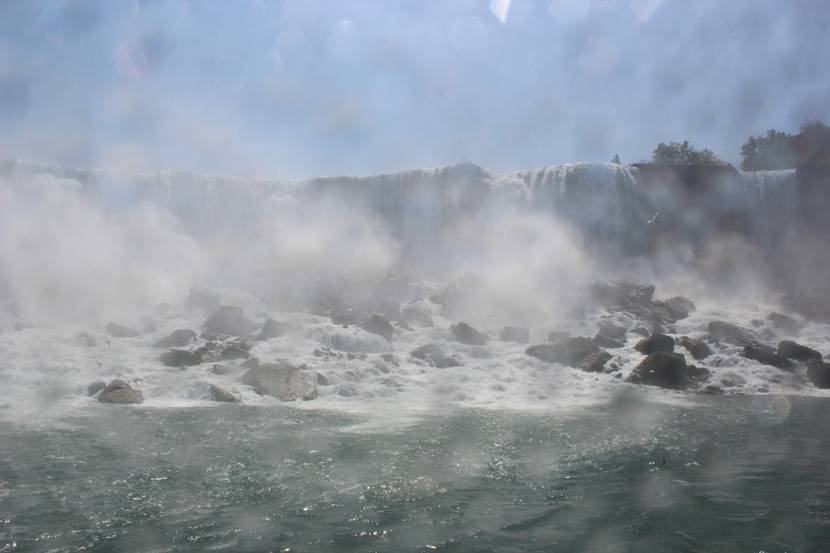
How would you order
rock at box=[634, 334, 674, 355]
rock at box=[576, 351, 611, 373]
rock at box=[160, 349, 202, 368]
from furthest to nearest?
rock at box=[634, 334, 674, 355], rock at box=[576, 351, 611, 373], rock at box=[160, 349, 202, 368]

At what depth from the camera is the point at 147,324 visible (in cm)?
1831

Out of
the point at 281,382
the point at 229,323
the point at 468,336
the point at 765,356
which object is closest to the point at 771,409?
the point at 765,356

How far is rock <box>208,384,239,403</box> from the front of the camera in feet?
41.7

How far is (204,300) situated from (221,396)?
829 centimetres

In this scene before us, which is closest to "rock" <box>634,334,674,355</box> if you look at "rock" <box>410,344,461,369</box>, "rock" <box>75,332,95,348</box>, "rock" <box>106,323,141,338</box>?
"rock" <box>410,344,461,369</box>

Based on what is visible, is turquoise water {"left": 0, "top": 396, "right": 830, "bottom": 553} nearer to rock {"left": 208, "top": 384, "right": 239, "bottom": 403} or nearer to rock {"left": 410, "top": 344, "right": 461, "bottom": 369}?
rock {"left": 208, "top": 384, "right": 239, "bottom": 403}

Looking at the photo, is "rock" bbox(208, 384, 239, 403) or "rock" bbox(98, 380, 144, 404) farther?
"rock" bbox(208, 384, 239, 403)

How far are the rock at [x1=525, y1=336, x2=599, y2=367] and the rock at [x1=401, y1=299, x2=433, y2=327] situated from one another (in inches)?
154

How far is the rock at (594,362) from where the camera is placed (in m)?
15.8

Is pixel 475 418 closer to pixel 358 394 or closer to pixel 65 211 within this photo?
pixel 358 394

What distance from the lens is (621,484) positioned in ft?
23.2

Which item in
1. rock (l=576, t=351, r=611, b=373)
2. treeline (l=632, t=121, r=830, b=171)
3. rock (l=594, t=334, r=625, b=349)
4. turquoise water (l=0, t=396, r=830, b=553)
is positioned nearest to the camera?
turquoise water (l=0, t=396, r=830, b=553)

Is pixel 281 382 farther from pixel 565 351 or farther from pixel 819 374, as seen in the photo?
pixel 819 374

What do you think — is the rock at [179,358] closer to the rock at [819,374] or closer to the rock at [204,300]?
the rock at [204,300]
